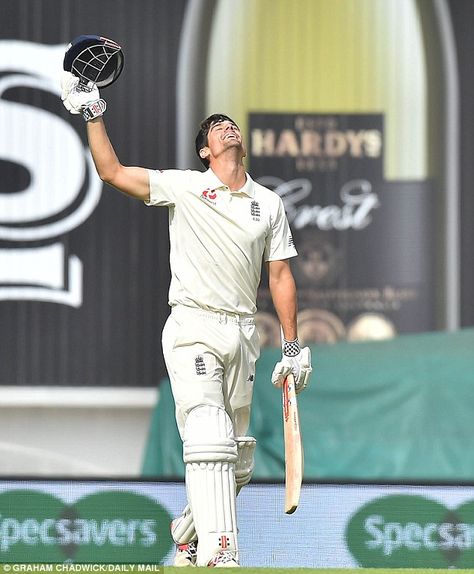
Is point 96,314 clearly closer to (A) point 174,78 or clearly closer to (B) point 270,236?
(A) point 174,78

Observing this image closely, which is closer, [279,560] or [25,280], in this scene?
[279,560]

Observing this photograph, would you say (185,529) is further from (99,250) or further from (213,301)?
(99,250)

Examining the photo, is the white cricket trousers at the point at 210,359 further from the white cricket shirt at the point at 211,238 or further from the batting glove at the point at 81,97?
the batting glove at the point at 81,97

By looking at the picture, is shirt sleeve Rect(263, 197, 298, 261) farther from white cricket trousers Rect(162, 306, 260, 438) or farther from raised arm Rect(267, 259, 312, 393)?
white cricket trousers Rect(162, 306, 260, 438)

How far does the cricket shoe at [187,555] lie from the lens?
458cm

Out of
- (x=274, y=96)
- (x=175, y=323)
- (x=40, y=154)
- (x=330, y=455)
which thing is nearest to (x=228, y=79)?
(x=274, y=96)

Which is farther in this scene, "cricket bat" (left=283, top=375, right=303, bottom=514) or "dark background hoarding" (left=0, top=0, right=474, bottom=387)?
"dark background hoarding" (left=0, top=0, right=474, bottom=387)

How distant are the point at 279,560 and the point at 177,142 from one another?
92.9 inches

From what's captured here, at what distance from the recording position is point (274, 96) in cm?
706

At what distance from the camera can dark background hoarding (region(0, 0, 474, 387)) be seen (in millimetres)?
6941

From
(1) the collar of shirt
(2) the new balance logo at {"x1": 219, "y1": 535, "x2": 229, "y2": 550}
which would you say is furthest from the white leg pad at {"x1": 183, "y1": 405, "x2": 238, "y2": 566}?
(1) the collar of shirt

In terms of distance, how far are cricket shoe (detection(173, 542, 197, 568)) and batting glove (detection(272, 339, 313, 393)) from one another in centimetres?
53

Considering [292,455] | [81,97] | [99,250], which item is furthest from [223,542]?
[99,250]

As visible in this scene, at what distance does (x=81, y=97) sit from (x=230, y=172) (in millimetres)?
470
